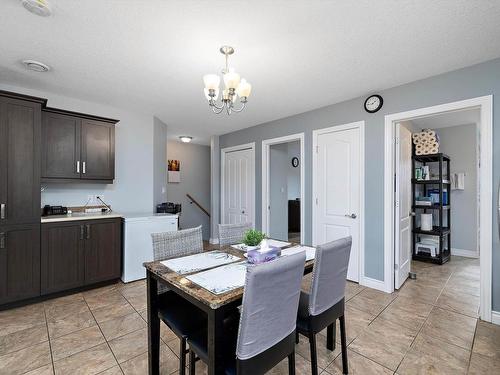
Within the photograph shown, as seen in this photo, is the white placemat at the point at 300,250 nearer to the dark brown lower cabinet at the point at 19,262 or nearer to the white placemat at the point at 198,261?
the white placemat at the point at 198,261

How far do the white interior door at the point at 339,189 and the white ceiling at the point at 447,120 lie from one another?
155 cm

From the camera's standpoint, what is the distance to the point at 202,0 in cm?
158

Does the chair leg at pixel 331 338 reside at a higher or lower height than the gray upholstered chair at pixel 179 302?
lower

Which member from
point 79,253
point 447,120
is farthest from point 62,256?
point 447,120

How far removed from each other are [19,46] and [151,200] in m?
2.41

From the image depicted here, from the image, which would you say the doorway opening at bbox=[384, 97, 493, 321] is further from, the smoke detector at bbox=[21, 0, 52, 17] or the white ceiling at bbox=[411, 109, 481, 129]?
the smoke detector at bbox=[21, 0, 52, 17]

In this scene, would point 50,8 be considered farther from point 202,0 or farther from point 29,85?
point 29,85

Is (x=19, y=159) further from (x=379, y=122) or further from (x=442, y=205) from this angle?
(x=442, y=205)

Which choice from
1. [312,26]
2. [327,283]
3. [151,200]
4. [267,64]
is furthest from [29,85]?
[327,283]

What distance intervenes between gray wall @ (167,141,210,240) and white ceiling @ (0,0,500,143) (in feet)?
10.1

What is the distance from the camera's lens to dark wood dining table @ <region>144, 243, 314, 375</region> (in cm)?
115

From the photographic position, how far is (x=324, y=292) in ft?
5.04

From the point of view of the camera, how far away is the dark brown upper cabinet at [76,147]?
2.95 m

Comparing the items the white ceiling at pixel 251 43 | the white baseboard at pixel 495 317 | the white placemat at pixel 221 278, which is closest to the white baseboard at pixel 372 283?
the white baseboard at pixel 495 317
